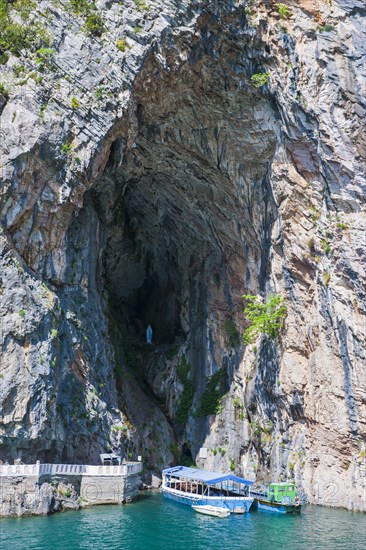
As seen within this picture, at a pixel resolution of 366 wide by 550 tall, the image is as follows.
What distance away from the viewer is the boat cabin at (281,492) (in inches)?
1277

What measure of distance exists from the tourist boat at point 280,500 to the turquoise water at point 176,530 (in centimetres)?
46

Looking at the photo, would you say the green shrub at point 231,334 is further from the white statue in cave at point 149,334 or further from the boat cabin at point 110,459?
→ the boat cabin at point 110,459

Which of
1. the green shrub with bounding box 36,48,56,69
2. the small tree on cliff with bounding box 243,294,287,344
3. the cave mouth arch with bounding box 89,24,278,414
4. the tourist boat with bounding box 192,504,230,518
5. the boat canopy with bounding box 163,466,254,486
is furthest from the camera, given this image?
the cave mouth arch with bounding box 89,24,278,414

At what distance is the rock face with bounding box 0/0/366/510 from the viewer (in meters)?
33.2

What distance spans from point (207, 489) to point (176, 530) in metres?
5.96

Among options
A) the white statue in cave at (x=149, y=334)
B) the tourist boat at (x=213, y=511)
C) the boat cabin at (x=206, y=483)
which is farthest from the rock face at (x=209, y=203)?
the white statue in cave at (x=149, y=334)

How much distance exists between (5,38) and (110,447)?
2281cm

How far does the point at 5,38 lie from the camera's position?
35469 mm

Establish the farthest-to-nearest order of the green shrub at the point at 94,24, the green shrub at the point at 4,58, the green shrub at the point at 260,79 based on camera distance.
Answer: the green shrub at the point at 94,24 < the green shrub at the point at 260,79 < the green shrub at the point at 4,58

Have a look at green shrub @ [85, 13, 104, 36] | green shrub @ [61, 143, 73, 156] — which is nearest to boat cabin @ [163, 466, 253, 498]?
green shrub @ [61, 143, 73, 156]

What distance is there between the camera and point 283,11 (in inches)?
1423

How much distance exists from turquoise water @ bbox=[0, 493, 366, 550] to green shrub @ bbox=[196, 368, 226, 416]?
34.8 ft

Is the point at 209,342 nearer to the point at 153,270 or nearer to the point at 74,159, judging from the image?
the point at 153,270

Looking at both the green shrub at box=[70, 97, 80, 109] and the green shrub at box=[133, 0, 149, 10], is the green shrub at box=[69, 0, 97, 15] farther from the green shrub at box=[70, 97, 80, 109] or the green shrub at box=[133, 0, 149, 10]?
the green shrub at box=[70, 97, 80, 109]
